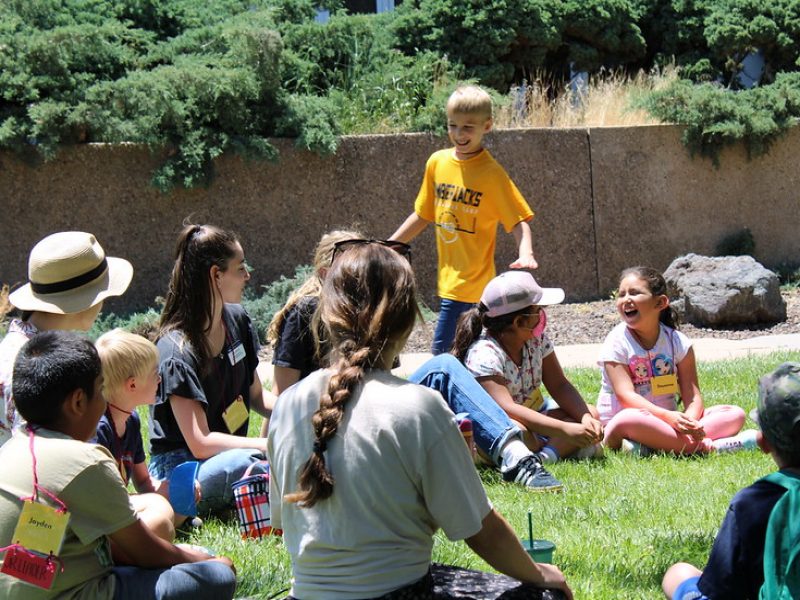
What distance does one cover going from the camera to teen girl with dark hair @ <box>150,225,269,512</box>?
14.5 feet

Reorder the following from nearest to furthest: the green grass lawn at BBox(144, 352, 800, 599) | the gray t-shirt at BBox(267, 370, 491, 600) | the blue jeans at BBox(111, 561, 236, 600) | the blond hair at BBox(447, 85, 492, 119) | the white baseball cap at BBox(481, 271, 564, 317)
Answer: the gray t-shirt at BBox(267, 370, 491, 600) → the blue jeans at BBox(111, 561, 236, 600) → the green grass lawn at BBox(144, 352, 800, 599) → the white baseball cap at BBox(481, 271, 564, 317) → the blond hair at BBox(447, 85, 492, 119)

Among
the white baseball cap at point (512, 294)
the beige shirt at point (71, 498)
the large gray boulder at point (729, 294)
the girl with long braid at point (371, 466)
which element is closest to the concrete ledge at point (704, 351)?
the large gray boulder at point (729, 294)

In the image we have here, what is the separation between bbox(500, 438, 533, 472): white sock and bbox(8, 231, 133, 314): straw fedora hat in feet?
6.44

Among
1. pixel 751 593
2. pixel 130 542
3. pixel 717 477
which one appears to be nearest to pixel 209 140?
pixel 717 477

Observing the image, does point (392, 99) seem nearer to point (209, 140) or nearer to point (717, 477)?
point (209, 140)

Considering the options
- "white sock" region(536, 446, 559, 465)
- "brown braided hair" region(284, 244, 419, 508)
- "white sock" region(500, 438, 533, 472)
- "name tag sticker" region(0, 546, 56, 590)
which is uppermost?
"brown braided hair" region(284, 244, 419, 508)

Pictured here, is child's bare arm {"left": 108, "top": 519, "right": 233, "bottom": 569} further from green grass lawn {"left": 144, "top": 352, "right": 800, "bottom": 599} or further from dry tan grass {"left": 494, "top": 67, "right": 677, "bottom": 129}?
dry tan grass {"left": 494, "top": 67, "right": 677, "bottom": 129}

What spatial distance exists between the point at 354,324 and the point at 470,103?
3.58 m

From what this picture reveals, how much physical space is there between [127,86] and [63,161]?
3.09 feet

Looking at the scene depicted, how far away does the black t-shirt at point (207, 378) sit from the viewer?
4395 millimetres

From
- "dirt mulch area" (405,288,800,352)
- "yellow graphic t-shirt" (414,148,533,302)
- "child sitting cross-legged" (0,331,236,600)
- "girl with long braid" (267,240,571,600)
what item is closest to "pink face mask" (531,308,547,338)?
"yellow graphic t-shirt" (414,148,533,302)

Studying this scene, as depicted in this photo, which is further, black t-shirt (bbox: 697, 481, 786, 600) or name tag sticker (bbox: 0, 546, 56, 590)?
name tag sticker (bbox: 0, 546, 56, 590)

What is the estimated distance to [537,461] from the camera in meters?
4.99

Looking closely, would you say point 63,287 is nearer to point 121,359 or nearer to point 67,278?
point 67,278
